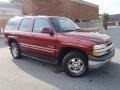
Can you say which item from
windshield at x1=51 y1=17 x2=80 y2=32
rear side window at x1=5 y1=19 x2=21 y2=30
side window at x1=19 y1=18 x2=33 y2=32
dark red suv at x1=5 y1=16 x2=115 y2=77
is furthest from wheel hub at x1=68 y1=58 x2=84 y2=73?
rear side window at x1=5 y1=19 x2=21 y2=30

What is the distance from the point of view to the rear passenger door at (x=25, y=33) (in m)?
7.27

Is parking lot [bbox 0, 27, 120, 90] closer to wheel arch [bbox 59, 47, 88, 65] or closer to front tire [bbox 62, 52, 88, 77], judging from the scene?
front tire [bbox 62, 52, 88, 77]

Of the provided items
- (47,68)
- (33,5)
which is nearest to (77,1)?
(33,5)

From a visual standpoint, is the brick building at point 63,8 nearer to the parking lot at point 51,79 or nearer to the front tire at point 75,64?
the parking lot at point 51,79

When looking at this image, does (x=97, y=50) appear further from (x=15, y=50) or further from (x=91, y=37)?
(x=15, y=50)

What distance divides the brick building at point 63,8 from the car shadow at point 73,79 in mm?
13506

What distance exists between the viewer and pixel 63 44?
19.2ft

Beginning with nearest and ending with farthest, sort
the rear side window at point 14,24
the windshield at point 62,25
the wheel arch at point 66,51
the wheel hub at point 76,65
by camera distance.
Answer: the wheel arch at point 66,51 → the wheel hub at point 76,65 → the windshield at point 62,25 → the rear side window at point 14,24

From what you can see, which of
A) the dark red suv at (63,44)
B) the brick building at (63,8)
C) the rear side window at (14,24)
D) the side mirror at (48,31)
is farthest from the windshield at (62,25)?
the brick building at (63,8)

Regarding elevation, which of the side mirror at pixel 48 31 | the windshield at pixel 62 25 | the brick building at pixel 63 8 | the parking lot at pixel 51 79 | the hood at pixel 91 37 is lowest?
the parking lot at pixel 51 79

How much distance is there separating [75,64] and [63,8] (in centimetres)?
1853

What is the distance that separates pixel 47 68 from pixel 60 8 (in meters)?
17.0

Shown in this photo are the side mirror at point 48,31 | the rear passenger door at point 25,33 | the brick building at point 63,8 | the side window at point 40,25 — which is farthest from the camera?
the brick building at point 63,8

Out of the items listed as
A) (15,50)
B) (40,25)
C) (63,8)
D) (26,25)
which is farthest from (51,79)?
(63,8)
